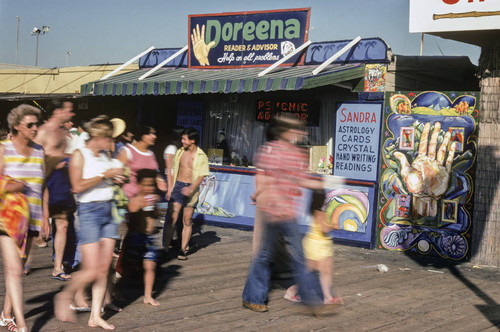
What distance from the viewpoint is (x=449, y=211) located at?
10375 millimetres

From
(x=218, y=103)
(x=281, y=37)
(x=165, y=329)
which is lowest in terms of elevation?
(x=165, y=329)

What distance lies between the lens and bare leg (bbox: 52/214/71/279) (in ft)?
25.9

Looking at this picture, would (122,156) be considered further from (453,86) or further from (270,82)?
(453,86)

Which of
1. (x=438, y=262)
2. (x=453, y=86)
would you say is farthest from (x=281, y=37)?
(x=438, y=262)

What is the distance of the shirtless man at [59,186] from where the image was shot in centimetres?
706

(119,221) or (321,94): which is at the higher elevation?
(321,94)

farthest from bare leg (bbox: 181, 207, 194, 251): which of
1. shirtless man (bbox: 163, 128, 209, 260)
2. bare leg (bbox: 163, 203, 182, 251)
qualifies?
bare leg (bbox: 163, 203, 182, 251)

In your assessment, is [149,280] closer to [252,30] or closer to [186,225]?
[186,225]

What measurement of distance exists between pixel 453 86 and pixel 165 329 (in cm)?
995

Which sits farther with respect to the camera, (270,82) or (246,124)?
(246,124)

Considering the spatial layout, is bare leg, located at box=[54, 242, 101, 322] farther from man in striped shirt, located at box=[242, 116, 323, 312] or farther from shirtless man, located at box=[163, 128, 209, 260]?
shirtless man, located at box=[163, 128, 209, 260]

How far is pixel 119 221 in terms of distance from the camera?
6082 mm

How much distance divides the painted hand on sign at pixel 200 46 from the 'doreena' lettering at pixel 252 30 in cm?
10

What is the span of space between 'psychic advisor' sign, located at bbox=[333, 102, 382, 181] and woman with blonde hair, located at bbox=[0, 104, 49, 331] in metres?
6.67
